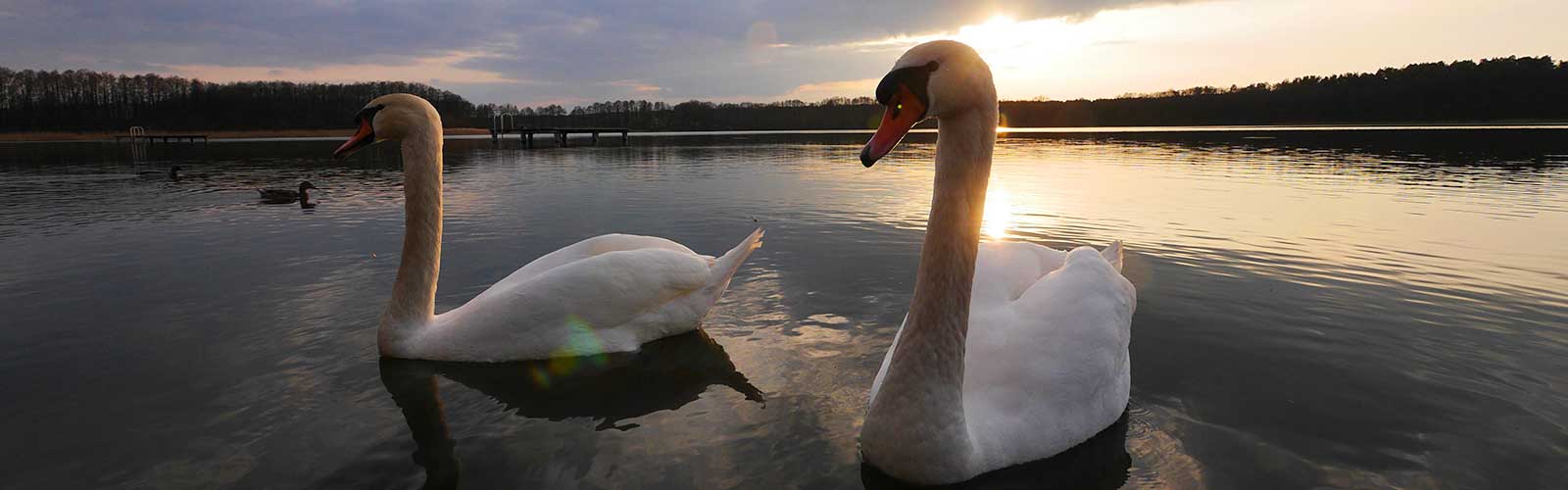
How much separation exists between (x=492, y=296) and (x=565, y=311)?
0.60 m

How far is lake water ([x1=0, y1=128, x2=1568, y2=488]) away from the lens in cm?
354

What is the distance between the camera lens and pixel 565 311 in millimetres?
4848

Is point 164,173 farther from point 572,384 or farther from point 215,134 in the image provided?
point 215,134

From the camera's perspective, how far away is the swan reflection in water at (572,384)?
4.15m

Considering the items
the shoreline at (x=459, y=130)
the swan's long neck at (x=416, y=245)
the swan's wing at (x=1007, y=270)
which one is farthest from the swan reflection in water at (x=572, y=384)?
the shoreline at (x=459, y=130)

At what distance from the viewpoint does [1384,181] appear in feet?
57.6

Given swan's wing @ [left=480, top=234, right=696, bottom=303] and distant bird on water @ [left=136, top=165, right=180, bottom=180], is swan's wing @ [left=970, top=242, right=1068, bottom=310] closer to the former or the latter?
swan's wing @ [left=480, top=234, right=696, bottom=303]

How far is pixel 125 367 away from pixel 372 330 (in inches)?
58.0

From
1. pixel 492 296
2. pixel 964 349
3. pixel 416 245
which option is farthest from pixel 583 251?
pixel 964 349

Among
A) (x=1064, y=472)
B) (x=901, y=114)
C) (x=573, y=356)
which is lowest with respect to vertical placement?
(x=1064, y=472)

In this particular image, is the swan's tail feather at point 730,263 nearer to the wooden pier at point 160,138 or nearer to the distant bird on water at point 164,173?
the distant bird on water at point 164,173

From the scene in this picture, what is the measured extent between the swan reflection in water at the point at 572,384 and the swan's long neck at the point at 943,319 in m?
1.66

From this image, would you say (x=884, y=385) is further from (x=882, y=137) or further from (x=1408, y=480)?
(x=1408, y=480)

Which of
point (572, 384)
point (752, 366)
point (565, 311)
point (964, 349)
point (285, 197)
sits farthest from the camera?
point (285, 197)
